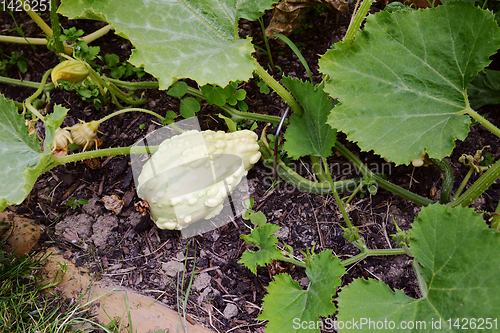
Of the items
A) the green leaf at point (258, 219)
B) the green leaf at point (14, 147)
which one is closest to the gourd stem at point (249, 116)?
the green leaf at point (258, 219)

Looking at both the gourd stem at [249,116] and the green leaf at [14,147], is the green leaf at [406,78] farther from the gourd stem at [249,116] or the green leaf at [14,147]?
the green leaf at [14,147]

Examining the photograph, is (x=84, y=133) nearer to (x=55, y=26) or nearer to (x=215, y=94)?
(x=55, y=26)

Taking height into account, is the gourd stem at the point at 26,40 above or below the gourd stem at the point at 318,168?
above

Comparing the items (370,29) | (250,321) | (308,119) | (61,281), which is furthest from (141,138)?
(370,29)

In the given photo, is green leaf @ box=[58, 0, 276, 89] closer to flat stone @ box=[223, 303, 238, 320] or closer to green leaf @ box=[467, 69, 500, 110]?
flat stone @ box=[223, 303, 238, 320]

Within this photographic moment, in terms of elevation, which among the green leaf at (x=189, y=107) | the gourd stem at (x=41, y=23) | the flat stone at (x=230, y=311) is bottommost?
the flat stone at (x=230, y=311)

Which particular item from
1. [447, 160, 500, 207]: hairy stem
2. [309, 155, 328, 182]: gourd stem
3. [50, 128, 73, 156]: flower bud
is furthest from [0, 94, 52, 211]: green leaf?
[447, 160, 500, 207]: hairy stem
